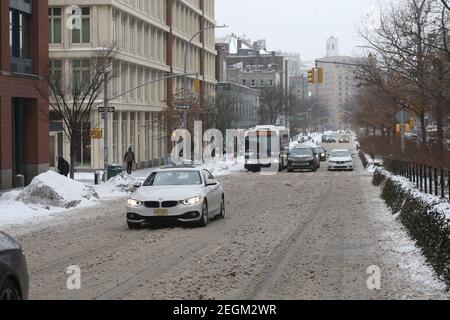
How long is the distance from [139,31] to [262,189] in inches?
1092

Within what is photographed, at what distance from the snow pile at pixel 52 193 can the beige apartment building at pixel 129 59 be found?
12063 mm

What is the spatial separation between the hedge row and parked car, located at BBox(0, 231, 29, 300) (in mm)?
5258

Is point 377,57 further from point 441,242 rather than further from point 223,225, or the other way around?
point 441,242

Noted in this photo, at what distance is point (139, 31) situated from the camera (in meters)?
56.2

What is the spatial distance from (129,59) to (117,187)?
2121 cm

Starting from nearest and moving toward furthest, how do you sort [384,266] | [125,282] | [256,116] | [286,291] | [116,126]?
[286,291], [125,282], [384,266], [116,126], [256,116]

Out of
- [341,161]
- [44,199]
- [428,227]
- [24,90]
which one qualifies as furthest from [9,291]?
[341,161]

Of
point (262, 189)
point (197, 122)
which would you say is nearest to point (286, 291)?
point (262, 189)

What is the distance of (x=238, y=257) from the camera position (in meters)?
12.7

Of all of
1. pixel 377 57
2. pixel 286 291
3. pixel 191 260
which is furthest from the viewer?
pixel 377 57

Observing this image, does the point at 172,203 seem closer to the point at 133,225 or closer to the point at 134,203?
the point at 134,203

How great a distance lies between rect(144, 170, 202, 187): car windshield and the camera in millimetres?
18234

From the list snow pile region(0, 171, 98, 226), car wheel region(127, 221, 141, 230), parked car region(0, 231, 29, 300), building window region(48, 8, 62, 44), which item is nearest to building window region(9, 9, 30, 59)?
snow pile region(0, 171, 98, 226)

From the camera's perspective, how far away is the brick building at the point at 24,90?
32.3 m
